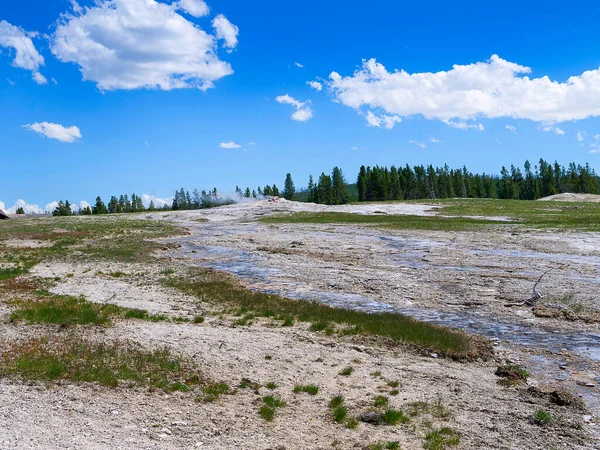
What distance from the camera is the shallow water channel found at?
1419 centimetres

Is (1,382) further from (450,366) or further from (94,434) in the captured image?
(450,366)

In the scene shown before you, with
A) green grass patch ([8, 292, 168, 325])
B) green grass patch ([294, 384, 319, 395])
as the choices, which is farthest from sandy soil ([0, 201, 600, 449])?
green grass patch ([8, 292, 168, 325])

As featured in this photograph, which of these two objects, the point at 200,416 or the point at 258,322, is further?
the point at 258,322

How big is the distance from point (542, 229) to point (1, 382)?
51739 mm

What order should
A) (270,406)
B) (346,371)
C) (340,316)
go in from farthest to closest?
1. (340,316)
2. (346,371)
3. (270,406)

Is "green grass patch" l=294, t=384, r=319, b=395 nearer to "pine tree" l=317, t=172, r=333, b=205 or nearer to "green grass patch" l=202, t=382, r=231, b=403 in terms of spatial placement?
"green grass patch" l=202, t=382, r=231, b=403

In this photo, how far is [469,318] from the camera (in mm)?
19828

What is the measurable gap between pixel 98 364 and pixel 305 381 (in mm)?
5716

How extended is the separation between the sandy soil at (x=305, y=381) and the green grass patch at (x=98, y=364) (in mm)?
461

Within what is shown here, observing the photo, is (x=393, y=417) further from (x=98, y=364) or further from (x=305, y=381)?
(x=98, y=364)

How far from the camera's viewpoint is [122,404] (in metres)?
10.8

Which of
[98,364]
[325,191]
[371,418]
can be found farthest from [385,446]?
[325,191]

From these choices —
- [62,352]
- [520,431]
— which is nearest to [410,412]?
[520,431]

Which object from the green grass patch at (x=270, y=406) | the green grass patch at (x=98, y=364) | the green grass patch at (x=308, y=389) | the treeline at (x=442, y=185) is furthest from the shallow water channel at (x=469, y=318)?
the treeline at (x=442, y=185)
